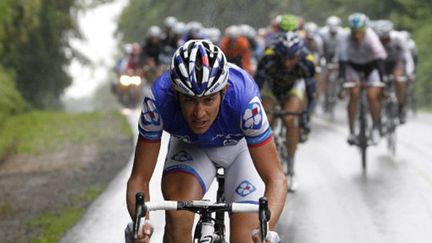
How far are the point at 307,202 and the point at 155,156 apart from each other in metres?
6.53

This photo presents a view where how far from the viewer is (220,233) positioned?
248 inches

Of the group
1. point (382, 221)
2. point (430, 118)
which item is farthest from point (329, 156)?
point (430, 118)

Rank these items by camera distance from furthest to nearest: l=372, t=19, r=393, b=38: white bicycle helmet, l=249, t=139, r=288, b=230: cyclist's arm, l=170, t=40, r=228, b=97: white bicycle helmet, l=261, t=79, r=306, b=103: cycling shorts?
l=372, t=19, r=393, b=38: white bicycle helmet
l=261, t=79, r=306, b=103: cycling shorts
l=249, t=139, r=288, b=230: cyclist's arm
l=170, t=40, r=228, b=97: white bicycle helmet

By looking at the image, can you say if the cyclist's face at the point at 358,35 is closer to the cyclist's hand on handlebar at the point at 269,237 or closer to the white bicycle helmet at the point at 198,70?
the white bicycle helmet at the point at 198,70

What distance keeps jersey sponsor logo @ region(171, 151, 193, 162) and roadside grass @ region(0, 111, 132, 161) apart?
42.1 ft

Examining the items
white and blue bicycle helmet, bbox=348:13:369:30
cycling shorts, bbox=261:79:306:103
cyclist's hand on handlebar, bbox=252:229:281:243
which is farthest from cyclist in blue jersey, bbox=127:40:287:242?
white and blue bicycle helmet, bbox=348:13:369:30

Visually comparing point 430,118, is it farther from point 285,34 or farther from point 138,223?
point 138,223

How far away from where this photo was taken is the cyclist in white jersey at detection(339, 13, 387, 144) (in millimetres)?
15586

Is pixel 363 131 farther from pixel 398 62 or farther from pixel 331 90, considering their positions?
pixel 331 90

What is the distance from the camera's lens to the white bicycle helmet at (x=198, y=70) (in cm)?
600

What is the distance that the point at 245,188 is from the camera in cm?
685

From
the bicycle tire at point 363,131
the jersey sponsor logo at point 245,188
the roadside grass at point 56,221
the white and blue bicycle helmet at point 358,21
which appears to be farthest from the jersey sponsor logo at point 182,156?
the white and blue bicycle helmet at point 358,21

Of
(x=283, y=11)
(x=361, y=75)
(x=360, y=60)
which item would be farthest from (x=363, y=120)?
(x=283, y=11)

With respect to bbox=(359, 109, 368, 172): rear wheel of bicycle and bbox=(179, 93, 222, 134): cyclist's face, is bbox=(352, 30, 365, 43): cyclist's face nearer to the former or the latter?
bbox=(359, 109, 368, 172): rear wheel of bicycle
